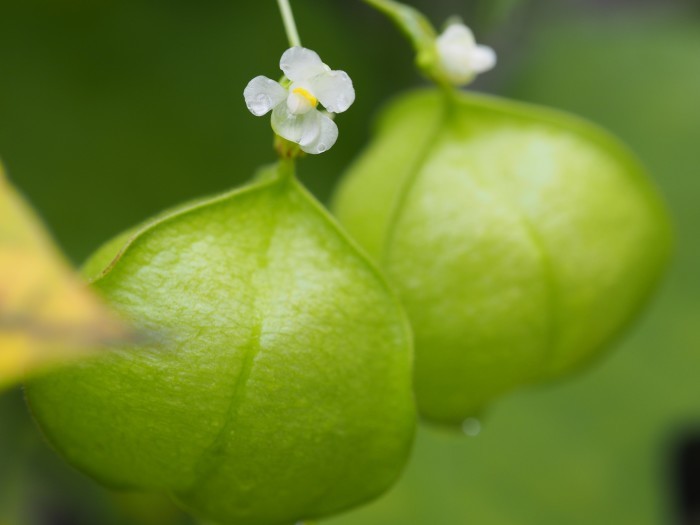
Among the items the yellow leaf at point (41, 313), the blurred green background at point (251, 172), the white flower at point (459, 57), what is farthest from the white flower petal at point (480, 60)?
the yellow leaf at point (41, 313)

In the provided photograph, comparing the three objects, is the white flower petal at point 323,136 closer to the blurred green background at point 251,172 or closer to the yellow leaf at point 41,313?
the yellow leaf at point 41,313

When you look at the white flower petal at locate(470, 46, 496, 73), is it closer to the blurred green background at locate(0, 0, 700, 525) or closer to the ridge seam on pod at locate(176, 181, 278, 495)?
the ridge seam on pod at locate(176, 181, 278, 495)

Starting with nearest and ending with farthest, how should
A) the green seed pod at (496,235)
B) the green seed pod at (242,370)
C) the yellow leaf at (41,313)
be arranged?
1. the yellow leaf at (41,313)
2. the green seed pod at (242,370)
3. the green seed pod at (496,235)

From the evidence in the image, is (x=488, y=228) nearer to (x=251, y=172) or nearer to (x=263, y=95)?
(x=263, y=95)

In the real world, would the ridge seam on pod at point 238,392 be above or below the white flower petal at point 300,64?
below

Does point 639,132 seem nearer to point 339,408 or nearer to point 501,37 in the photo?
point 501,37

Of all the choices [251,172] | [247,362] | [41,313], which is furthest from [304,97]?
[251,172]
